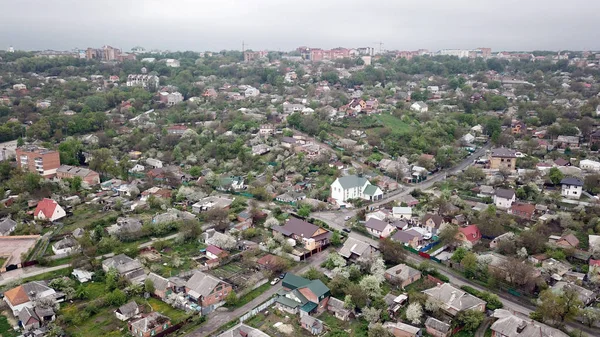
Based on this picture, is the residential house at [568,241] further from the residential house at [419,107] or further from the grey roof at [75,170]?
Answer: the grey roof at [75,170]

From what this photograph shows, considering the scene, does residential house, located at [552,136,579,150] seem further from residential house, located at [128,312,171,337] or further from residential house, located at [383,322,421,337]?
residential house, located at [128,312,171,337]

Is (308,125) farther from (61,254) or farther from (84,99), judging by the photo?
(84,99)

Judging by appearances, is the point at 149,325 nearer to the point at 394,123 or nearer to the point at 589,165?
the point at 589,165

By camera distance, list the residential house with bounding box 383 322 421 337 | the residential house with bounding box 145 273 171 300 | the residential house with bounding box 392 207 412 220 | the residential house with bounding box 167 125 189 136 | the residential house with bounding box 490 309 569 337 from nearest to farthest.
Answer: the residential house with bounding box 490 309 569 337
the residential house with bounding box 383 322 421 337
the residential house with bounding box 145 273 171 300
the residential house with bounding box 392 207 412 220
the residential house with bounding box 167 125 189 136

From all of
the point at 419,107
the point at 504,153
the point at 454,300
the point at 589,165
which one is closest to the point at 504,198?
the point at 504,153

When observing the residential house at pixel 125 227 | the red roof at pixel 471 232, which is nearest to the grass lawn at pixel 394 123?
the red roof at pixel 471 232

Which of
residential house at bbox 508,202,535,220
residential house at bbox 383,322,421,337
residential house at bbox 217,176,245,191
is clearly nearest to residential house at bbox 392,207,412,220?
residential house at bbox 508,202,535,220

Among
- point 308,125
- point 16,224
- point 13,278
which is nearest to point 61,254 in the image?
point 13,278
